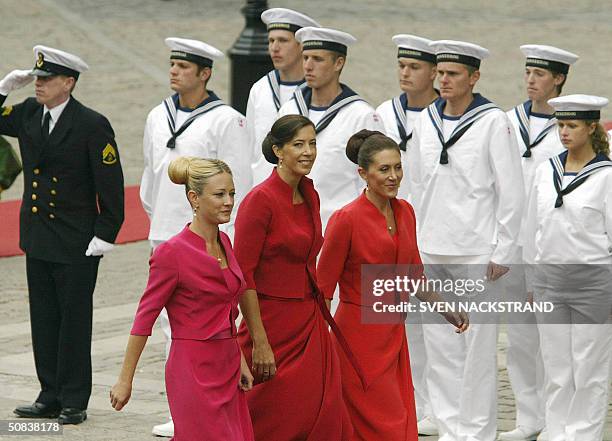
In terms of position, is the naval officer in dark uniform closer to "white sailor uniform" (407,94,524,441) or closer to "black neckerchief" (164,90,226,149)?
"black neckerchief" (164,90,226,149)

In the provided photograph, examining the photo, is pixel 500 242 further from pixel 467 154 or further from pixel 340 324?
pixel 340 324

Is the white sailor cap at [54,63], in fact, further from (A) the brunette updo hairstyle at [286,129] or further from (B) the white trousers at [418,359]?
(B) the white trousers at [418,359]

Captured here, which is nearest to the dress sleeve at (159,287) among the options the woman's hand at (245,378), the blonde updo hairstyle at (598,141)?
the woman's hand at (245,378)

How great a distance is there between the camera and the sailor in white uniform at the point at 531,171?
9461mm

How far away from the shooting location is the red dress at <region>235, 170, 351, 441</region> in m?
7.56

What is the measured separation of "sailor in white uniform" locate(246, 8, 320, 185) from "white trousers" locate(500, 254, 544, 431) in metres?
2.05

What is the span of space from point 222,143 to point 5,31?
56.4 ft

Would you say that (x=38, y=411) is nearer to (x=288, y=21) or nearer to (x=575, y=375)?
(x=288, y=21)

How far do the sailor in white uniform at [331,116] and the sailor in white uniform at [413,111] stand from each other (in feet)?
1.31

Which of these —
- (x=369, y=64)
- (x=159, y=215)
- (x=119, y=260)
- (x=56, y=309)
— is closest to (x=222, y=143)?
(x=159, y=215)

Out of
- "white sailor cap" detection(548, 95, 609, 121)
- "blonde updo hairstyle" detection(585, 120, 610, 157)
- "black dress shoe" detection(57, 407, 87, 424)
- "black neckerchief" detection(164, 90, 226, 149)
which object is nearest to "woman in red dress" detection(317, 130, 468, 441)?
"white sailor cap" detection(548, 95, 609, 121)

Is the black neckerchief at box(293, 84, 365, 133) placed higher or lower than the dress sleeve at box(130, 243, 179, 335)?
higher

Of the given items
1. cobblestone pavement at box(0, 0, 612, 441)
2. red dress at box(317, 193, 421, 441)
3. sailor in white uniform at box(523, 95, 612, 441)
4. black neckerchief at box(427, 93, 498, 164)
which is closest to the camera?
red dress at box(317, 193, 421, 441)

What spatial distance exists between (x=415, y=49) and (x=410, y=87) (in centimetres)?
25
